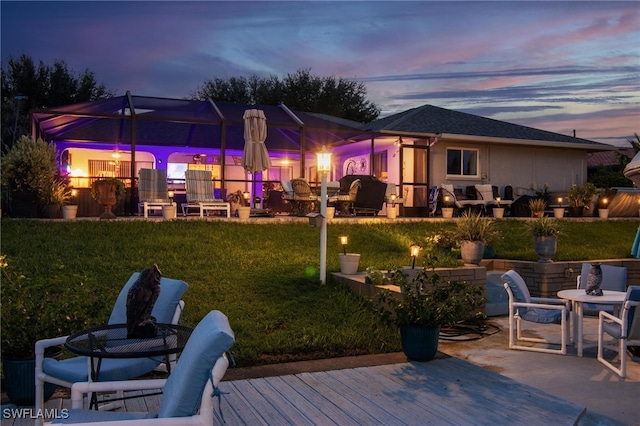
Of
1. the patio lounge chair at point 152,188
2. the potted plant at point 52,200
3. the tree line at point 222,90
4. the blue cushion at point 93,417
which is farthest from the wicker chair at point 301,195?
the tree line at point 222,90

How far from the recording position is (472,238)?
29.3 feet

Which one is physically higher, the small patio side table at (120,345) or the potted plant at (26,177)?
the potted plant at (26,177)

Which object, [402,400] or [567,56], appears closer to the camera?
[402,400]

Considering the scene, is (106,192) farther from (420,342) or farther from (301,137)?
(420,342)

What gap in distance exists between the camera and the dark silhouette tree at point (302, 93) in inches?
1204

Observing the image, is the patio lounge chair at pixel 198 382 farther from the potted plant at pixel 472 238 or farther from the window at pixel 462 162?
the window at pixel 462 162

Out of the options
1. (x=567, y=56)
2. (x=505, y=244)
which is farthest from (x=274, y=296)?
(x=567, y=56)

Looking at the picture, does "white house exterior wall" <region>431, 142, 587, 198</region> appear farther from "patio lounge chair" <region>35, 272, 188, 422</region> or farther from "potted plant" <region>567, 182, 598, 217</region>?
"patio lounge chair" <region>35, 272, 188, 422</region>

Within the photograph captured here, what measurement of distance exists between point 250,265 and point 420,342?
364cm

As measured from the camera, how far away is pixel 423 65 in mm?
18922

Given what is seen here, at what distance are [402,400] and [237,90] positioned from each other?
2815 centimetres

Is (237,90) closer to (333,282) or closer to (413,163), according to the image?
(413,163)

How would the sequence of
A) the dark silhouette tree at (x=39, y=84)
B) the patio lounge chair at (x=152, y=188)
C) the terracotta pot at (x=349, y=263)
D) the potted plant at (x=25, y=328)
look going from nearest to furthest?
the potted plant at (x=25, y=328)
the terracotta pot at (x=349, y=263)
the patio lounge chair at (x=152, y=188)
the dark silhouette tree at (x=39, y=84)

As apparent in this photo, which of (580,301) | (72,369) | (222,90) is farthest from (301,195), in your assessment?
(222,90)
